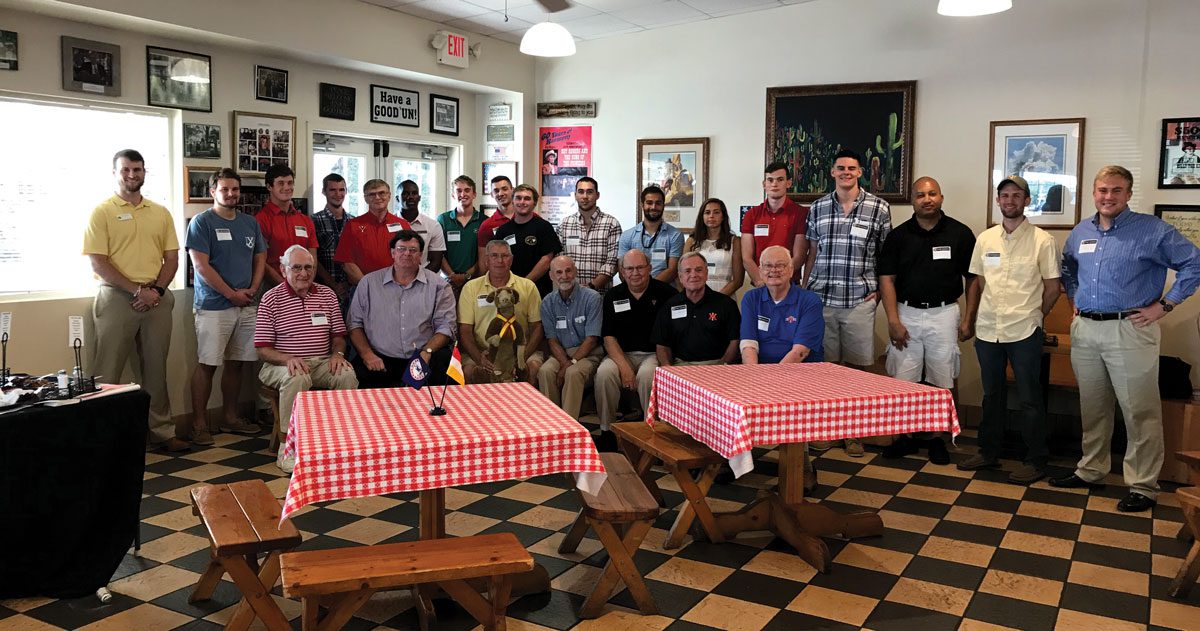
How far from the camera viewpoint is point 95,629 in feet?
10.5

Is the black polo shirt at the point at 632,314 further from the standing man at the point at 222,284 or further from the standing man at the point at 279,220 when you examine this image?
the standing man at the point at 222,284

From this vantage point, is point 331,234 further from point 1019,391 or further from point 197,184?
point 1019,391

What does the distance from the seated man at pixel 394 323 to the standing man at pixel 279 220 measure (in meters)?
0.79

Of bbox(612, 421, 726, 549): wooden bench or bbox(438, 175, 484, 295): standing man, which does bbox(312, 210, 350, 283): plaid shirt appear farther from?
bbox(612, 421, 726, 549): wooden bench

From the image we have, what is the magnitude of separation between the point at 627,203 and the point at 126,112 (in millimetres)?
3853

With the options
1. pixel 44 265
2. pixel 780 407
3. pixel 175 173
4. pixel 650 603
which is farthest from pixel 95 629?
pixel 175 173

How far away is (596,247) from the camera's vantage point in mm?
6516

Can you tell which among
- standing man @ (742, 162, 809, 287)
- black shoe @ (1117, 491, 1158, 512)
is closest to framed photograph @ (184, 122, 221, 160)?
standing man @ (742, 162, 809, 287)

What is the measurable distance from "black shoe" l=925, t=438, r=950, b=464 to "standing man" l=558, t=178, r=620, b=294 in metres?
2.37

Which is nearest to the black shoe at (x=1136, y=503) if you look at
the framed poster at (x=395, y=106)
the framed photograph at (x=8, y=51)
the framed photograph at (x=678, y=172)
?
the framed photograph at (x=678, y=172)

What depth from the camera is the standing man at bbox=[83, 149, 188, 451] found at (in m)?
5.34

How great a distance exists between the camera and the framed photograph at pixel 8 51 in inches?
201

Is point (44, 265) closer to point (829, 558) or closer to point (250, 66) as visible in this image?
point (250, 66)

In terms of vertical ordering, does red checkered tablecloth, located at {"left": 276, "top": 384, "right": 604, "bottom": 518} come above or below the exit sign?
below
